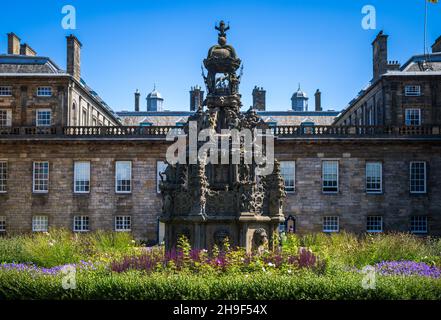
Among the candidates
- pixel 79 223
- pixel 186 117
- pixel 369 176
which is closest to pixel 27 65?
pixel 79 223

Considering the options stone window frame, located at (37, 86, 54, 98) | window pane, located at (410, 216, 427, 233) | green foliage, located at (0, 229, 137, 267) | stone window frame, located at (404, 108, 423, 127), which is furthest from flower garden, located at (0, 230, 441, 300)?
stone window frame, located at (37, 86, 54, 98)

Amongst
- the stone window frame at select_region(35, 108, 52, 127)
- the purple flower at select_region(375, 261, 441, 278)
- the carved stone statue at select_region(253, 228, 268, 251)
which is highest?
the stone window frame at select_region(35, 108, 52, 127)

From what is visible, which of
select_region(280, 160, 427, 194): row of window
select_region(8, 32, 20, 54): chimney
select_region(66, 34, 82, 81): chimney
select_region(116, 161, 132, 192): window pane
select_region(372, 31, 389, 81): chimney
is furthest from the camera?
select_region(8, 32, 20, 54): chimney

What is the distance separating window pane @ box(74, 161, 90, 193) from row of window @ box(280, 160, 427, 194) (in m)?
12.2

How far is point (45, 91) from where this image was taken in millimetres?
40344

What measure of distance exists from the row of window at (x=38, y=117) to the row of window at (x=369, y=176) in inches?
623

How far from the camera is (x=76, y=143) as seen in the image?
124 ft

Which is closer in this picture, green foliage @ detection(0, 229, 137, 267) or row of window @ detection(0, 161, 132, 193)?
→ green foliage @ detection(0, 229, 137, 267)

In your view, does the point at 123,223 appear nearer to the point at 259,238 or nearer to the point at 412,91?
the point at 412,91

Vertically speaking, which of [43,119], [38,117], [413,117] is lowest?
[43,119]

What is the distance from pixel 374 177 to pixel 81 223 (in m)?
18.6

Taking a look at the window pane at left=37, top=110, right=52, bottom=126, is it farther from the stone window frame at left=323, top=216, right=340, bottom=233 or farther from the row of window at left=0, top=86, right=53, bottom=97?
the stone window frame at left=323, top=216, right=340, bottom=233

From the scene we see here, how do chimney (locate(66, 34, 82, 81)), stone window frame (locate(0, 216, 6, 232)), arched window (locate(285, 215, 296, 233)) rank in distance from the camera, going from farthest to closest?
chimney (locate(66, 34, 82, 81))
stone window frame (locate(0, 216, 6, 232))
arched window (locate(285, 215, 296, 233))

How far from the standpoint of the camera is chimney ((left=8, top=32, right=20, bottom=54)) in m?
43.2
